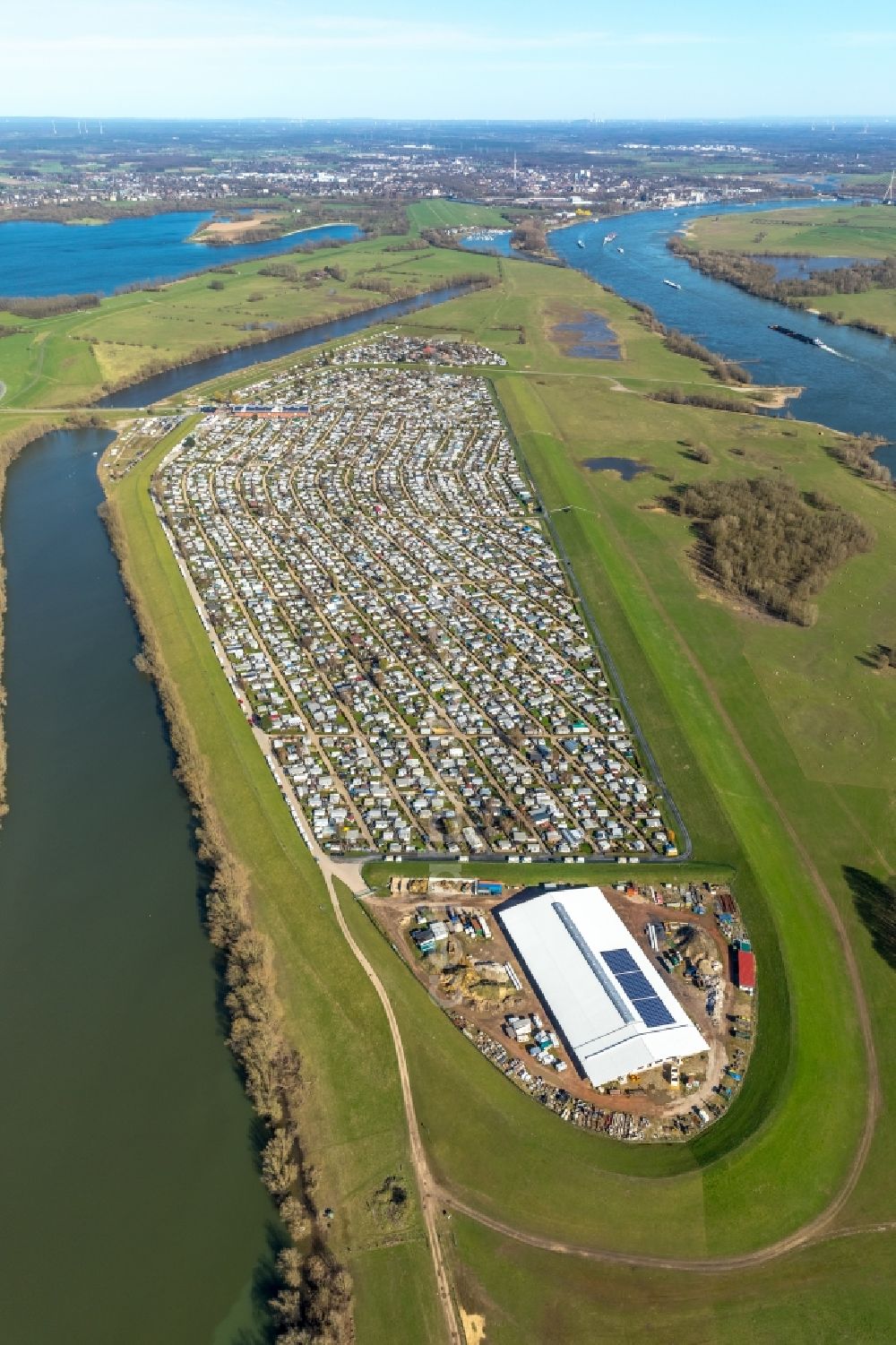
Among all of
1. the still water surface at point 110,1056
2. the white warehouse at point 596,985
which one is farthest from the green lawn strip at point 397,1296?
the white warehouse at point 596,985

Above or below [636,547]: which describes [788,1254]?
below

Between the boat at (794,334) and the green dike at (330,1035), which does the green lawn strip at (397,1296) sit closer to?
the green dike at (330,1035)

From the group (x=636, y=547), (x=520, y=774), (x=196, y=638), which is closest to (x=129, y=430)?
(x=196, y=638)

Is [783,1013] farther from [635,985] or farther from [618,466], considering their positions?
[618,466]

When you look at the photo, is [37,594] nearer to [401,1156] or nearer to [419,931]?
[419,931]

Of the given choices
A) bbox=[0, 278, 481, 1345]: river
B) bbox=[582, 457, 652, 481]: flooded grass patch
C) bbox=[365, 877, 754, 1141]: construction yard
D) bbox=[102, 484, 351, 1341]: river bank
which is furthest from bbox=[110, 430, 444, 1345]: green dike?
bbox=[582, 457, 652, 481]: flooded grass patch

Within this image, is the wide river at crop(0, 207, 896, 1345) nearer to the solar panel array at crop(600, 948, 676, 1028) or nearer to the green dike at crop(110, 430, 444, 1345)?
the green dike at crop(110, 430, 444, 1345)
